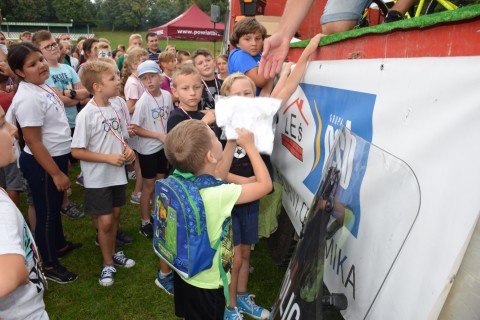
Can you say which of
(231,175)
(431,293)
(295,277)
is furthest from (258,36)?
(431,293)

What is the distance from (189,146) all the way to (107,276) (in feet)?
6.35

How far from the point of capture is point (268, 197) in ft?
9.20

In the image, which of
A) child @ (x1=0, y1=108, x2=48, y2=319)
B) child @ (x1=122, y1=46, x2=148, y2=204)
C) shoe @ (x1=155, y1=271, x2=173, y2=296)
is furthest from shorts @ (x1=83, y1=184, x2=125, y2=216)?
child @ (x1=122, y1=46, x2=148, y2=204)

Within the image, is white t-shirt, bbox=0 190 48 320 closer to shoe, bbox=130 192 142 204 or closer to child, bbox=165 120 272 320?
child, bbox=165 120 272 320

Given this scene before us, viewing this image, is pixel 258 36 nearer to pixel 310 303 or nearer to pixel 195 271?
pixel 195 271

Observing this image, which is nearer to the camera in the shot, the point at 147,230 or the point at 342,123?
the point at 342,123

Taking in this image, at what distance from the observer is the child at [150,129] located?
12.4ft

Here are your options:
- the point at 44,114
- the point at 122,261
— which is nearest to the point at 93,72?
the point at 44,114

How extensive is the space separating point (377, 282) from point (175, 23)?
2404cm

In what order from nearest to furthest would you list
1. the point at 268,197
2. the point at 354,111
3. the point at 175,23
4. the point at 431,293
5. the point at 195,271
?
the point at 431,293 < the point at 354,111 < the point at 195,271 < the point at 268,197 < the point at 175,23

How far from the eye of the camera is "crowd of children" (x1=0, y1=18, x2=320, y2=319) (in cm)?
177

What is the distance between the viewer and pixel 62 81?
4.52 m

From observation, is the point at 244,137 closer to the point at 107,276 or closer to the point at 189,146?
the point at 189,146

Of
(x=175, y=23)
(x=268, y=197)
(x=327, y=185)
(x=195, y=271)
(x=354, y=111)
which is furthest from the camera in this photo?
(x=175, y=23)
